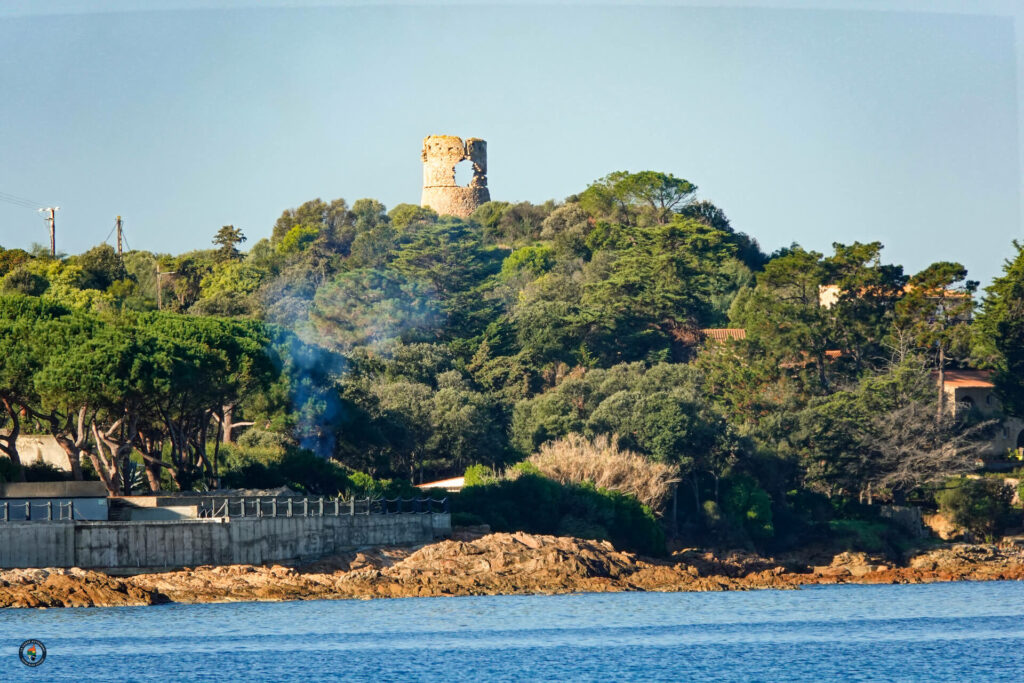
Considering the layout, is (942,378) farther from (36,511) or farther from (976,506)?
(36,511)

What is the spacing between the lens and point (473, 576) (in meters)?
52.8

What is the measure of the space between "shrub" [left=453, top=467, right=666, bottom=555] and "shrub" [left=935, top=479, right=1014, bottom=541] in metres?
15.8

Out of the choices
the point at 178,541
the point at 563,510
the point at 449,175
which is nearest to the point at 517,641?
the point at 178,541

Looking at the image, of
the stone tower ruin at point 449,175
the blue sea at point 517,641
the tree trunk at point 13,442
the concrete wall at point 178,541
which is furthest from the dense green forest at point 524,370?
the stone tower ruin at point 449,175

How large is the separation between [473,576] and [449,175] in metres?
92.1

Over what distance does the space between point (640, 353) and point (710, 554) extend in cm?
3062

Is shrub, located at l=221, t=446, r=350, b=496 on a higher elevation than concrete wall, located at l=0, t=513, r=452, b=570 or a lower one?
higher

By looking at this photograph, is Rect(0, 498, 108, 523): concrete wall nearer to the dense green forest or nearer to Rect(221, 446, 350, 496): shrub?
the dense green forest

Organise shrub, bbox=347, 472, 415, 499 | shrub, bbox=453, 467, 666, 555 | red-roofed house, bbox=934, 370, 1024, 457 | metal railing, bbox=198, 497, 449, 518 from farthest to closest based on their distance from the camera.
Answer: red-roofed house, bbox=934, 370, 1024, 457, shrub, bbox=347, 472, 415, 499, shrub, bbox=453, 467, 666, 555, metal railing, bbox=198, 497, 449, 518

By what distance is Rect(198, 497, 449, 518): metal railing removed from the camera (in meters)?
49.8

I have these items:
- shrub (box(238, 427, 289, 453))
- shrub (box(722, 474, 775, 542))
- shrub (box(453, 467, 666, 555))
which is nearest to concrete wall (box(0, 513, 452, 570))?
shrub (box(453, 467, 666, 555))

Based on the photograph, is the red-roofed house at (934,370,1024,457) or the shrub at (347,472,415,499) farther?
the red-roofed house at (934,370,1024,457)

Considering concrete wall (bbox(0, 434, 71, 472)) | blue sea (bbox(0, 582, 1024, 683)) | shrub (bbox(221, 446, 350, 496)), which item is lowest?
blue sea (bbox(0, 582, 1024, 683))

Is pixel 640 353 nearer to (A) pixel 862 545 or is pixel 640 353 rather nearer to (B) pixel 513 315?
(B) pixel 513 315
